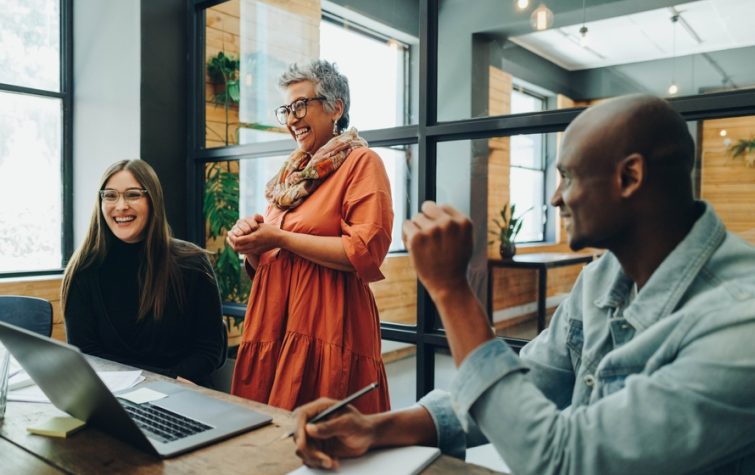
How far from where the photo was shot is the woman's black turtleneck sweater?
6.26 feet

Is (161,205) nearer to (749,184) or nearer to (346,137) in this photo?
(346,137)

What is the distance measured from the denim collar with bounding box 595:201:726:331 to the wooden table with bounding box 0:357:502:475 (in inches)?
13.8

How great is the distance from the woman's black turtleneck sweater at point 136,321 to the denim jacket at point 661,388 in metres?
1.34

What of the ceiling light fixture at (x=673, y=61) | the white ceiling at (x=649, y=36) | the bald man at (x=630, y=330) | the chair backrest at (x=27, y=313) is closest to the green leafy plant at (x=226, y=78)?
the chair backrest at (x=27, y=313)

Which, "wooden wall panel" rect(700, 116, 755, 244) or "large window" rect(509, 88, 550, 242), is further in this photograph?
"large window" rect(509, 88, 550, 242)

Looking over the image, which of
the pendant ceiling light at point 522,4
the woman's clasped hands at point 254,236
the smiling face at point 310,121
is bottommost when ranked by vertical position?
the woman's clasped hands at point 254,236

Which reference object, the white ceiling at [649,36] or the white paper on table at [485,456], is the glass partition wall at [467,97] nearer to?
the white ceiling at [649,36]

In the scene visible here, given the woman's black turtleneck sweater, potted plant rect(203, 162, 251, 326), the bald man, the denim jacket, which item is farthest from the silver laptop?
potted plant rect(203, 162, 251, 326)

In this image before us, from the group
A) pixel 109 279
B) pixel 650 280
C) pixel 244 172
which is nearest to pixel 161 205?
pixel 109 279

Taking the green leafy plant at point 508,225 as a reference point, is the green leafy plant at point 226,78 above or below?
above

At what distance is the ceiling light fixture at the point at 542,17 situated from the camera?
2377 millimetres

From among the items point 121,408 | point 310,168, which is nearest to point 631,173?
point 121,408

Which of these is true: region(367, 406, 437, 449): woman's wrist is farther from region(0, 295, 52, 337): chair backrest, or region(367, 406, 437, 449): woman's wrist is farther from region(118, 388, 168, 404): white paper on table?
region(0, 295, 52, 337): chair backrest

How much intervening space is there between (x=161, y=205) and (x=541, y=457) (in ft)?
5.65
